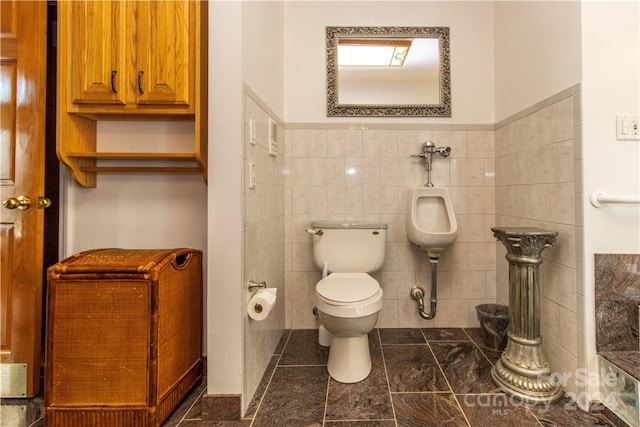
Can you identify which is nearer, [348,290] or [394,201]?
[348,290]

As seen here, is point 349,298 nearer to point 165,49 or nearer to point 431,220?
point 431,220

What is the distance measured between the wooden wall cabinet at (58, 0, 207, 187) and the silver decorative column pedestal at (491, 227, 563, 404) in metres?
1.58

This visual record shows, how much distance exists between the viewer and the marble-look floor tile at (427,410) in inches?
47.1

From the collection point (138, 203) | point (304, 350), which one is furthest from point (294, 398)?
point (138, 203)

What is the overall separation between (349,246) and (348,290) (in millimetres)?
419

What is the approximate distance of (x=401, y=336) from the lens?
1.96m

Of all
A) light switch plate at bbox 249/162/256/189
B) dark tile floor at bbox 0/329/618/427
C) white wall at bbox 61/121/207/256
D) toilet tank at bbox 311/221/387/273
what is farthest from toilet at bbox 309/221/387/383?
white wall at bbox 61/121/207/256

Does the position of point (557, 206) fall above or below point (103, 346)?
above

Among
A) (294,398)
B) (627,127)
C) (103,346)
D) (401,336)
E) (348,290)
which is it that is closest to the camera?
(103,346)

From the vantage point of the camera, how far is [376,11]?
2086 mm

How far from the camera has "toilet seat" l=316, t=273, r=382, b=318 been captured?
4.41 ft

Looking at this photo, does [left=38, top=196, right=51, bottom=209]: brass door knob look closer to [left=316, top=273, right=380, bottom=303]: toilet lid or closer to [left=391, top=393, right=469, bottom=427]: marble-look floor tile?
[left=316, top=273, right=380, bottom=303]: toilet lid

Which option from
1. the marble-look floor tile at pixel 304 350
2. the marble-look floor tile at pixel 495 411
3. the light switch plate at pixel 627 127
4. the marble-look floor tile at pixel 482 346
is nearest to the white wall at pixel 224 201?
the marble-look floor tile at pixel 304 350

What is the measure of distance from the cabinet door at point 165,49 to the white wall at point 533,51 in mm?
1745
